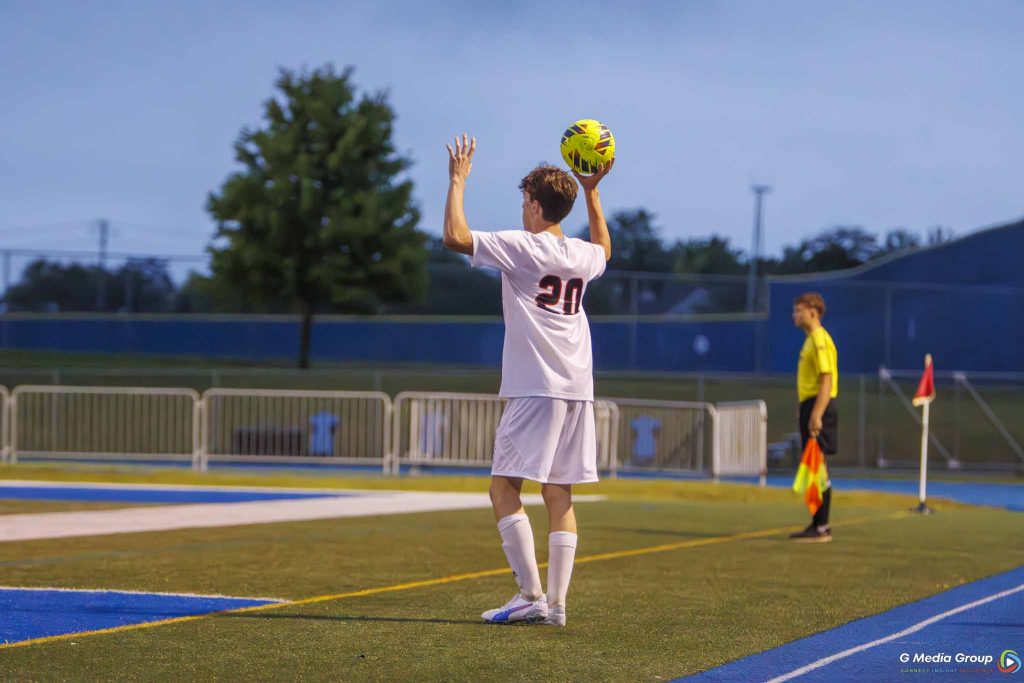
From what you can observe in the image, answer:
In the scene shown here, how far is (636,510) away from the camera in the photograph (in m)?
15.1

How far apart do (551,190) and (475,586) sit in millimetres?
2585

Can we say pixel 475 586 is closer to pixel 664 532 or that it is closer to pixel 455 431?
pixel 664 532

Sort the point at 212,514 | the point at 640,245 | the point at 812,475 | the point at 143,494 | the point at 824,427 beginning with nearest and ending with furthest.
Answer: the point at 812,475
the point at 824,427
the point at 212,514
the point at 143,494
the point at 640,245

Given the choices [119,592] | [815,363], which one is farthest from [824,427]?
[119,592]

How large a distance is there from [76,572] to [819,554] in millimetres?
4985

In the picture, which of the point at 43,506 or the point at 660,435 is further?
the point at 660,435

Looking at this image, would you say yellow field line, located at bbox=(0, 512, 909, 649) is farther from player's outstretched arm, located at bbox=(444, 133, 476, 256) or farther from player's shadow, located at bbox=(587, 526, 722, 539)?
player's outstretched arm, located at bbox=(444, 133, 476, 256)

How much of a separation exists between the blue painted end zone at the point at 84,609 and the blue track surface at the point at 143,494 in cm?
790

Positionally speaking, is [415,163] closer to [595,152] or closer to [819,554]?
[819,554]

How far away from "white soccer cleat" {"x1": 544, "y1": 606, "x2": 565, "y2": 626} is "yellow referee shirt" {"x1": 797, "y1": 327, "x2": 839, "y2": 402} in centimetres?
525

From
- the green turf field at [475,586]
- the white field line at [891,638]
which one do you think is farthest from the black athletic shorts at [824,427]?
the white field line at [891,638]

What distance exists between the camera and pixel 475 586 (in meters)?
8.05

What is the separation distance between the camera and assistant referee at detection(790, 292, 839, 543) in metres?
11.2

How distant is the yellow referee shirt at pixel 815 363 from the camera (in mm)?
11242
